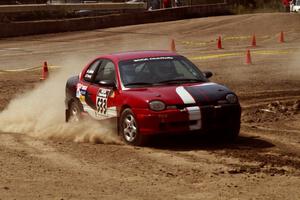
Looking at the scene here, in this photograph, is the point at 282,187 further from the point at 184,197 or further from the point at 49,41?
the point at 49,41

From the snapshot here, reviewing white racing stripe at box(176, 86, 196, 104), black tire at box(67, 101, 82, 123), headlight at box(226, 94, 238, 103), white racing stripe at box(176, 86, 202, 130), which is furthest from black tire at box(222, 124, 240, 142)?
black tire at box(67, 101, 82, 123)

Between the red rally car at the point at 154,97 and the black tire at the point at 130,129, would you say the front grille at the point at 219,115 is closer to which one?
the red rally car at the point at 154,97

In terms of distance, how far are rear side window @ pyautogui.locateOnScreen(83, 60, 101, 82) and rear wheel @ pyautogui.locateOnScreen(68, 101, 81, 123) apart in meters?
0.55

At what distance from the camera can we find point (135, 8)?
49.8 metres

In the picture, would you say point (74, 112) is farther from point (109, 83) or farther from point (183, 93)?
point (183, 93)

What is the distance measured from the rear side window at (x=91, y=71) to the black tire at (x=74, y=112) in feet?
1.76

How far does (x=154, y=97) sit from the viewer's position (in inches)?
419

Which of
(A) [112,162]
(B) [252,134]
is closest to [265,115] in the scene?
(B) [252,134]

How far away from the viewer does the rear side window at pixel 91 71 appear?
1223cm

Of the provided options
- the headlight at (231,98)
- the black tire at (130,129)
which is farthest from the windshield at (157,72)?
the headlight at (231,98)

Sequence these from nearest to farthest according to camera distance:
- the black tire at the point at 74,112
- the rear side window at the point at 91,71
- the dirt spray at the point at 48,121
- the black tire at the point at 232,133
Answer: the black tire at the point at 232,133 → the dirt spray at the point at 48,121 → the rear side window at the point at 91,71 → the black tire at the point at 74,112

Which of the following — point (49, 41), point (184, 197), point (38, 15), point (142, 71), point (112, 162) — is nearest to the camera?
point (184, 197)

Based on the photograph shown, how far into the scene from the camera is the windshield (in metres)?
11.3

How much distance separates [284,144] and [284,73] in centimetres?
1125
